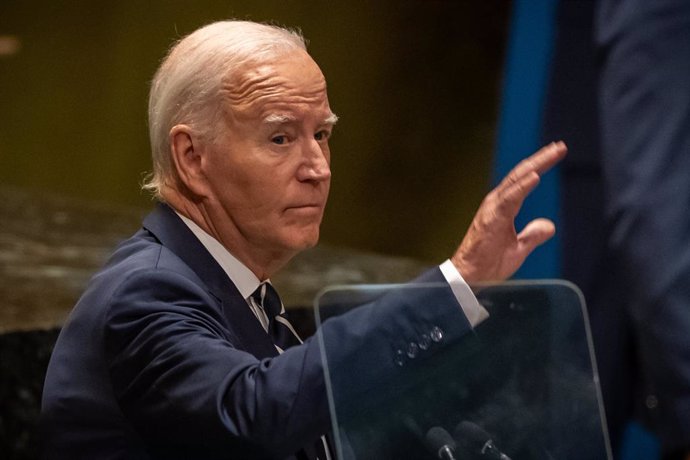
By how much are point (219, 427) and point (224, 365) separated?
2.4 inches

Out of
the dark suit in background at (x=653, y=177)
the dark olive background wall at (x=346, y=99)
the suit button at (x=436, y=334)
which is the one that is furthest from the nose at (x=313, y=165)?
the dark suit in background at (x=653, y=177)

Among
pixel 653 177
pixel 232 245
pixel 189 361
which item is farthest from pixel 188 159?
pixel 653 177

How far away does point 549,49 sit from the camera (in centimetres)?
186

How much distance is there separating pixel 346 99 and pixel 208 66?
0.35 m

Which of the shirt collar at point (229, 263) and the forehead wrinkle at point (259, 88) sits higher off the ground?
the forehead wrinkle at point (259, 88)

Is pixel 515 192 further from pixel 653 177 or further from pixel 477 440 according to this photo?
pixel 653 177

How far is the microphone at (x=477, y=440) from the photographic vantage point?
1112 mm

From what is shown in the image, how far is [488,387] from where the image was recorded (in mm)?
1125

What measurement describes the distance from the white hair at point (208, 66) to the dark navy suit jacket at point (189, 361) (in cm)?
12

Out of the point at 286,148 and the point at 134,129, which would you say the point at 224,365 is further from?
the point at 134,129

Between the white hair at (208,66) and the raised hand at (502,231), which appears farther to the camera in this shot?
the white hair at (208,66)

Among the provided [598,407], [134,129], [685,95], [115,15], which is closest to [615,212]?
[685,95]

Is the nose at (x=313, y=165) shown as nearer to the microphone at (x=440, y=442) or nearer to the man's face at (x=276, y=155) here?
the man's face at (x=276, y=155)

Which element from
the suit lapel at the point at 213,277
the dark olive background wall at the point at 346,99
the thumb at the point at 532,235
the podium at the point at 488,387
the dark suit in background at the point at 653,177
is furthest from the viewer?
the dark olive background wall at the point at 346,99
